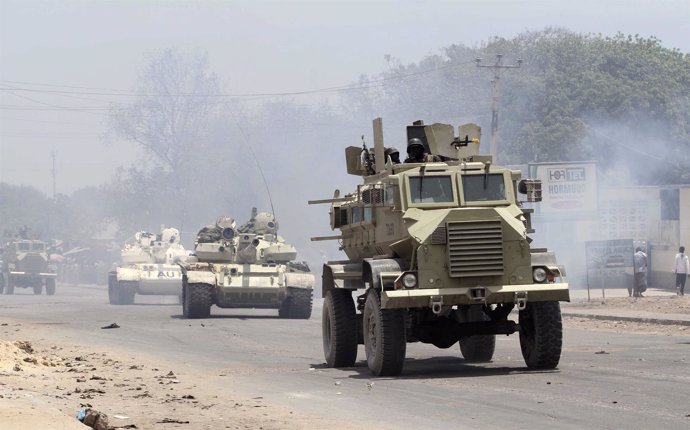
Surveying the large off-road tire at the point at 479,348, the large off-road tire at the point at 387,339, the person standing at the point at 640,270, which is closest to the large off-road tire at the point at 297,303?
the person standing at the point at 640,270

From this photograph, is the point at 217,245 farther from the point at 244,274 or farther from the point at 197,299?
the point at 197,299

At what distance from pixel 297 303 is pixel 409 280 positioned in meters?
18.1

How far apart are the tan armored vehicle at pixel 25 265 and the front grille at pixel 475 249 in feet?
150

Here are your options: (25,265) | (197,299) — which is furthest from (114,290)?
(25,265)

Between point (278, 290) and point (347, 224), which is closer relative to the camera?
point (347, 224)

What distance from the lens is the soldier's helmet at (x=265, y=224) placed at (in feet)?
117

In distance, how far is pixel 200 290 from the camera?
3228 cm

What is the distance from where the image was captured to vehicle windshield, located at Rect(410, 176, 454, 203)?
53.5 feet

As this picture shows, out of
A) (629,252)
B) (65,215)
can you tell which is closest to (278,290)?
(629,252)

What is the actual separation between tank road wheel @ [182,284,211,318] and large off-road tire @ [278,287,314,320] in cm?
222

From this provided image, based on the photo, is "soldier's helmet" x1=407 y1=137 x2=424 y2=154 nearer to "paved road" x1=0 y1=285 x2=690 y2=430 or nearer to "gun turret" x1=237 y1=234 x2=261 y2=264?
"paved road" x1=0 y1=285 x2=690 y2=430

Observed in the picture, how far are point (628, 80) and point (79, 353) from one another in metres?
51.4

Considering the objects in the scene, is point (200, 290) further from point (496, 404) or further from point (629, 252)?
point (496, 404)

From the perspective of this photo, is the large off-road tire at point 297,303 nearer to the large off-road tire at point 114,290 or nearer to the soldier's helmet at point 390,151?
the large off-road tire at point 114,290
